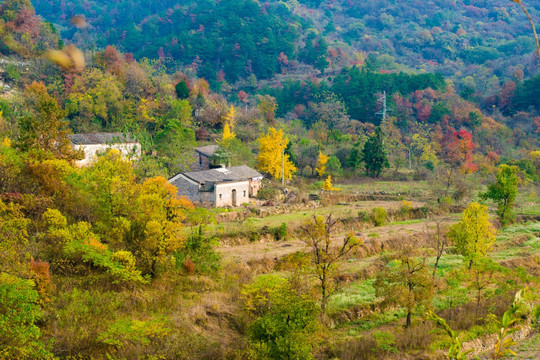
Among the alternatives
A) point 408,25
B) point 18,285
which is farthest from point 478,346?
point 408,25

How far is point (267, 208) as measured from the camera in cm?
2911

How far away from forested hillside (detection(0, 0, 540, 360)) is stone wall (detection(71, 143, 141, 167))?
62 cm

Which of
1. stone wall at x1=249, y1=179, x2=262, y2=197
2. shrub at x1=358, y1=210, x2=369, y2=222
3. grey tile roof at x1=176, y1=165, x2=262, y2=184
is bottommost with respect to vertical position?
shrub at x1=358, y1=210, x2=369, y2=222

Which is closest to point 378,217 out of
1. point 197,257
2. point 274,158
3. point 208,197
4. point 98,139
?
point 208,197

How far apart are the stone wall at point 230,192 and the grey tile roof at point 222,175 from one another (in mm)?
323

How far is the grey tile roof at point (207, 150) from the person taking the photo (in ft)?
117

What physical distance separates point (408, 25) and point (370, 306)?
97.3 meters

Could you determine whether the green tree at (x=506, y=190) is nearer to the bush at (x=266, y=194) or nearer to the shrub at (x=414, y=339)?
the bush at (x=266, y=194)

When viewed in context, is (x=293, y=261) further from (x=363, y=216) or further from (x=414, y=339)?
(x=363, y=216)

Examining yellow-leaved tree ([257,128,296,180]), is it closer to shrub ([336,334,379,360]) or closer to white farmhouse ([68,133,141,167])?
white farmhouse ([68,133,141,167])

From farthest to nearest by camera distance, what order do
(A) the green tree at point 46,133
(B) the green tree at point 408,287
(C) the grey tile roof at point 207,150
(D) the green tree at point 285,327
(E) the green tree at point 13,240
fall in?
(C) the grey tile roof at point 207,150
(A) the green tree at point 46,133
(B) the green tree at point 408,287
(E) the green tree at point 13,240
(D) the green tree at point 285,327

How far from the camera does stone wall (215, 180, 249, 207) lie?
95.5 feet

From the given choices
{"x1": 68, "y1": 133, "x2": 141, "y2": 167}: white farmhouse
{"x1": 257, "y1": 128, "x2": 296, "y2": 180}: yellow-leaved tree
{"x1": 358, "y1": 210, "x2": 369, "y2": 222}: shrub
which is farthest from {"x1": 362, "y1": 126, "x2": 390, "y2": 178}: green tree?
{"x1": 68, "y1": 133, "x2": 141, "y2": 167}: white farmhouse

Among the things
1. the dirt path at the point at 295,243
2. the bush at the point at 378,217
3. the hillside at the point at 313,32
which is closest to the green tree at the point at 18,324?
the dirt path at the point at 295,243
